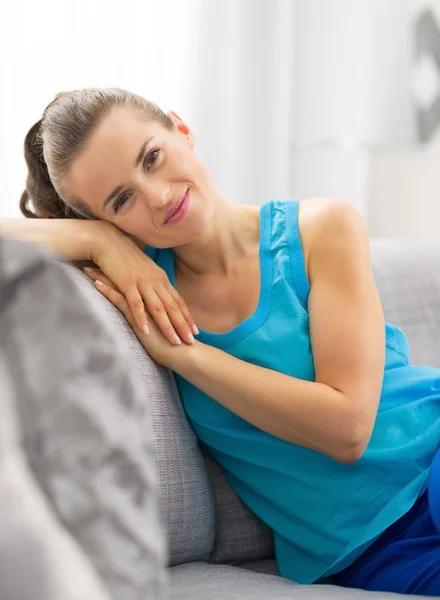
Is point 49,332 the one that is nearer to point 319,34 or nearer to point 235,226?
point 235,226

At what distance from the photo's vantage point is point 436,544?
4.12ft

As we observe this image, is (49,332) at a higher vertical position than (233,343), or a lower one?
higher

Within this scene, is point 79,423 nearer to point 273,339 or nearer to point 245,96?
point 273,339

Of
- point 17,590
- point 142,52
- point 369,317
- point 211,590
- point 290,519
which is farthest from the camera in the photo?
point 142,52

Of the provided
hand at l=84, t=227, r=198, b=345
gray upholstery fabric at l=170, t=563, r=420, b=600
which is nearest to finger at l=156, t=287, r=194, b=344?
hand at l=84, t=227, r=198, b=345

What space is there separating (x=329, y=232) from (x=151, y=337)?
0.33m

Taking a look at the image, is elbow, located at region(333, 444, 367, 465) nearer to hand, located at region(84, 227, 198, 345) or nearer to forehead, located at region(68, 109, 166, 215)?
hand, located at region(84, 227, 198, 345)

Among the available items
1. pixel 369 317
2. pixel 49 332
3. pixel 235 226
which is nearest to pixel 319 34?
pixel 235 226

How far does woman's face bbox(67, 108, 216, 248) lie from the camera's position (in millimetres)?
1287

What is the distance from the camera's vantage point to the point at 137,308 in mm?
1310

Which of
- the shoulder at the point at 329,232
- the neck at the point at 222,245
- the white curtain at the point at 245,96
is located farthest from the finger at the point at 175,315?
the white curtain at the point at 245,96

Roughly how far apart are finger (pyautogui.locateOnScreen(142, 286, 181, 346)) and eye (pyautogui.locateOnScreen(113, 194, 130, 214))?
0.13 m

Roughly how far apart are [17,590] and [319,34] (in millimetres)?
2851

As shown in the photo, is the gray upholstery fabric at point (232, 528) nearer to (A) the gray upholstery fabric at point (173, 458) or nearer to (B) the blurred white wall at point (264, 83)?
(A) the gray upholstery fabric at point (173, 458)
